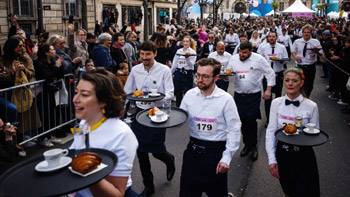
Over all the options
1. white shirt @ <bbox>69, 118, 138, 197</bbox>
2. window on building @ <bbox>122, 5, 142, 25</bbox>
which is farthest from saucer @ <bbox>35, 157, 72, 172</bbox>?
window on building @ <bbox>122, 5, 142, 25</bbox>

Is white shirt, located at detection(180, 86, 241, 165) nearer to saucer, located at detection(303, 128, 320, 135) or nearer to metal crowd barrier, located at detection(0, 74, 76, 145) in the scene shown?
saucer, located at detection(303, 128, 320, 135)

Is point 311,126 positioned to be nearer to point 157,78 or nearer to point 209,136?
point 209,136

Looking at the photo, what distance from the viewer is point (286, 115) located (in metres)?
4.00

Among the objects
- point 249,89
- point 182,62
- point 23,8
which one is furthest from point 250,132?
point 23,8

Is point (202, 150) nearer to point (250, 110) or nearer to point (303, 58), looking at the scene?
point (250, 110)

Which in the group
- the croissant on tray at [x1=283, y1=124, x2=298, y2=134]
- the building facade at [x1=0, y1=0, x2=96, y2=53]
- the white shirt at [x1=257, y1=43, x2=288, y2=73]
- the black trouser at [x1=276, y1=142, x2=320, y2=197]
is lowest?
the black trouser at [x1=276, y1=142, x2=320, y2=197]

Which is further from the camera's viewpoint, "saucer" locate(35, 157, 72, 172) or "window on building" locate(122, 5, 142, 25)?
"window on building" locate(122, 5, 142, 25)

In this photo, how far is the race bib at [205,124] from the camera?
3.71 meters

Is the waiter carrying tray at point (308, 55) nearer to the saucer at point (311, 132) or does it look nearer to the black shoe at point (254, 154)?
the black shoe at point (254, 154)

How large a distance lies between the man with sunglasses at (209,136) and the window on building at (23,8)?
16.3 m

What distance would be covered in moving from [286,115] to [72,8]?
20810 mm

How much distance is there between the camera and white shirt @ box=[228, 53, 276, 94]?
22.2ft

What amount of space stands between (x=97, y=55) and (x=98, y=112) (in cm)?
651

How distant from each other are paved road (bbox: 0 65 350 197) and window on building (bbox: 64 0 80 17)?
16004 millimetres
